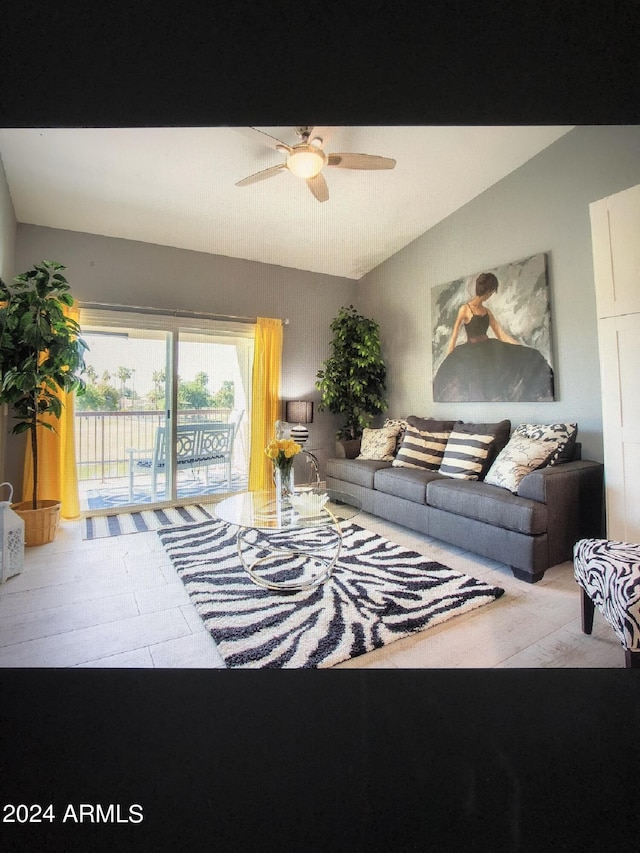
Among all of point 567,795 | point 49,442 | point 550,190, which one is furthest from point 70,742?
point 550,190

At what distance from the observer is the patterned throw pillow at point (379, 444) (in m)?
3.01

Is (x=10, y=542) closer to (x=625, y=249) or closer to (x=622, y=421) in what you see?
(x=622, y=421)

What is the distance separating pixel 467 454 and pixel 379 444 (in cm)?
88

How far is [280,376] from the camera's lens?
3271 mm

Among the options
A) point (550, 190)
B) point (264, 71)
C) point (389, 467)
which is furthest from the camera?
point (389, 467)

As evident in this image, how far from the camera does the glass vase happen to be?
185 cm

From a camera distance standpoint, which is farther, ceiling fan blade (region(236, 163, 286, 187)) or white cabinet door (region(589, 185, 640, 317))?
ceiling fan blade (region(236, 163, 286, 187))

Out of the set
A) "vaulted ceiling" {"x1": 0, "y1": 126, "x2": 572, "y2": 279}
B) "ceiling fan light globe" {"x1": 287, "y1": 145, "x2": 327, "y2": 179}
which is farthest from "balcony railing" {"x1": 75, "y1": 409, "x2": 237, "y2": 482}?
"ceiling fan light globe" {"x1": 287, "y1": 145, "x2": 327, "y2": 179}

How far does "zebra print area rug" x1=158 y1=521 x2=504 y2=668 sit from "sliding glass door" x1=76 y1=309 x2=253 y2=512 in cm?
99

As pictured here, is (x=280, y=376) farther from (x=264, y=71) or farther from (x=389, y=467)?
(x=264, y=71)

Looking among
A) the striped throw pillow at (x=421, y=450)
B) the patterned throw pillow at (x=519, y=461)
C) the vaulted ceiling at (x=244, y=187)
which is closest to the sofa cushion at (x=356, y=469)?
the striped throw pillow at (x=421, y=450)

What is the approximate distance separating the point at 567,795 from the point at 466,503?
1400 millimetres

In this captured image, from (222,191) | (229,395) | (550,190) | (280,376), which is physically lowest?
(229,395)

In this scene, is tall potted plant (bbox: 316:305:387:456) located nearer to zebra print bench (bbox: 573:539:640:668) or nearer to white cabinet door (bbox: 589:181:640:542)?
white cabinet door (bbox: 589:181:640:542)
